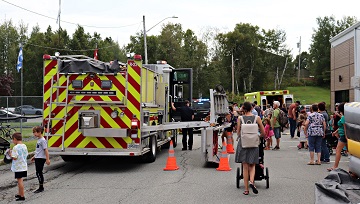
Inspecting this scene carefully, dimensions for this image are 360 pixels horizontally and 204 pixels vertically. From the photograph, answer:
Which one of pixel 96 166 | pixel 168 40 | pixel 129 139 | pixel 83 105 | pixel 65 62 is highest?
pixel 168 40

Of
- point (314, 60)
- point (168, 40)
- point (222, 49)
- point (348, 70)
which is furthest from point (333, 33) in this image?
point (348, 70)

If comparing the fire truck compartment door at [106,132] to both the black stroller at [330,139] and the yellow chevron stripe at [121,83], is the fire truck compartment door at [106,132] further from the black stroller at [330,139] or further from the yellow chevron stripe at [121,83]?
the black stroller at [330,139]

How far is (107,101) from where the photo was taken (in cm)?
1140

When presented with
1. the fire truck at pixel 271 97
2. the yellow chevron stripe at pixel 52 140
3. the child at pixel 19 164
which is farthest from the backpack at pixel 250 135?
the fire truck at pixel 271 97

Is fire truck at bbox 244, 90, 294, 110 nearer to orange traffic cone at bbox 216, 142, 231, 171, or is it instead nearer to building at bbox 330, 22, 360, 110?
building at bbox 330, 22, 360, 110

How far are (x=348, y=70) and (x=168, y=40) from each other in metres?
27.3

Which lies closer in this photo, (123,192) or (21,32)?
(123,192)

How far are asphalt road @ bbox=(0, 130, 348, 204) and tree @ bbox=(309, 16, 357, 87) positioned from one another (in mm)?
81575

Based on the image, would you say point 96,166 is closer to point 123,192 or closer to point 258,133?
point 123,192

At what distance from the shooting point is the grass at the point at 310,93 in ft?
248

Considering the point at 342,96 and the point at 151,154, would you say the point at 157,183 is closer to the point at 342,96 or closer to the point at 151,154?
the point at 151,154

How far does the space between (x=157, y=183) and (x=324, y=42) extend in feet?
291

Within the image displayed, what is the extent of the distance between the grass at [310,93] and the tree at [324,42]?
9.81 ft

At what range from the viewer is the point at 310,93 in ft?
275
